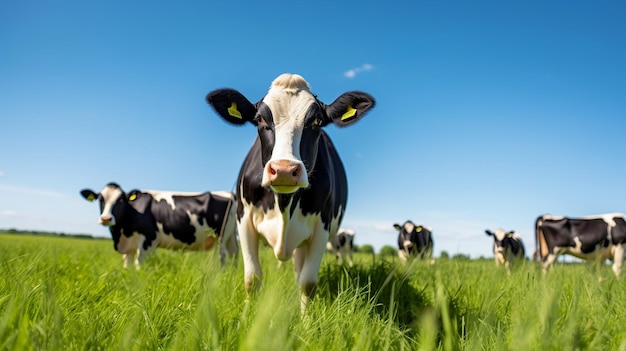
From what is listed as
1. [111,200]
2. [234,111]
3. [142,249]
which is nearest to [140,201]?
[111,200]

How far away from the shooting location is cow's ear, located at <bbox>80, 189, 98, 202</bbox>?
11.2 metres

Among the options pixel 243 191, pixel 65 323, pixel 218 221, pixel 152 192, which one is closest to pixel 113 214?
pixel 152 192

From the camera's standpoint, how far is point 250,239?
4.68m

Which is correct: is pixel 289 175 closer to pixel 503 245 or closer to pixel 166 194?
pixel 166 194

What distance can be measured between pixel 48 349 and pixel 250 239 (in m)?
2.93

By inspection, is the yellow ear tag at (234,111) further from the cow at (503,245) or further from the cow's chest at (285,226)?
the cow at (503,245)

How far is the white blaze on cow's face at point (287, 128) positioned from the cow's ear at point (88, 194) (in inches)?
331

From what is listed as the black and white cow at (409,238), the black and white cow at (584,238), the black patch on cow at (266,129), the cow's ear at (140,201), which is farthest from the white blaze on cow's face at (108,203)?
the black and white cow at (584,238)

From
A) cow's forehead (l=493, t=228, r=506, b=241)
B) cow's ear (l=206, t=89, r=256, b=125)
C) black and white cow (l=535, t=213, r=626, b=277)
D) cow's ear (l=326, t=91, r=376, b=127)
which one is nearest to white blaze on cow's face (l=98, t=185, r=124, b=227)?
cow's ear (l=206, t=89, r=256, b=125)

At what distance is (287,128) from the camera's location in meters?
4.03

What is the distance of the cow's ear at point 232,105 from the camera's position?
4.56 m

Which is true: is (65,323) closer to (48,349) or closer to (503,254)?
(48,349)

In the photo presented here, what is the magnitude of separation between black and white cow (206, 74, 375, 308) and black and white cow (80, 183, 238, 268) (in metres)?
6.55

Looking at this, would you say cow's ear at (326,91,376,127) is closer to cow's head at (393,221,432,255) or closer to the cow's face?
the cow's face
